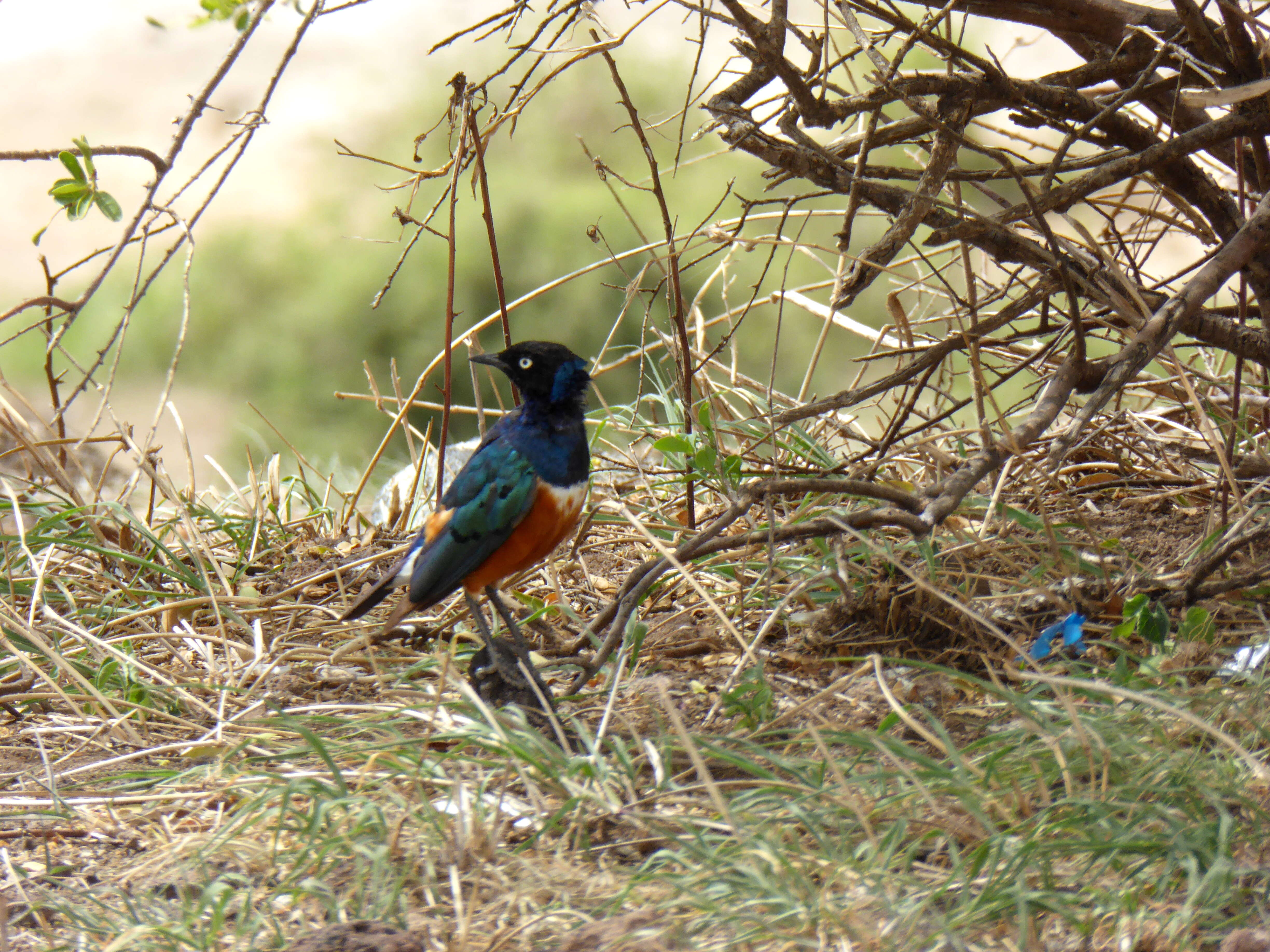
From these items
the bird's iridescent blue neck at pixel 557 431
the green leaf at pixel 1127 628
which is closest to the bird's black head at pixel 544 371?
the bird's iridescent blue neck at pixel 557 431

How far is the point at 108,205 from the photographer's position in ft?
8.25

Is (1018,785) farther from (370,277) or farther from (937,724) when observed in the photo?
(370,277)

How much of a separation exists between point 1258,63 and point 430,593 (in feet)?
7.73

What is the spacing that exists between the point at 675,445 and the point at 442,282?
18.2ft

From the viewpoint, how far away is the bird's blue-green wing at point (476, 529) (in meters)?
2.42

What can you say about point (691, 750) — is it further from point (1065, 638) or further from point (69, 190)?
point (69, 190)

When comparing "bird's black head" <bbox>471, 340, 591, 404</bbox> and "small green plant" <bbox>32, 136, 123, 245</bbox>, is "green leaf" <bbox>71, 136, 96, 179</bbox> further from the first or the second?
"bird's black head" <bbox>471, 340, 591, 404</bbox>

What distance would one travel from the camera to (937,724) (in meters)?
1.76

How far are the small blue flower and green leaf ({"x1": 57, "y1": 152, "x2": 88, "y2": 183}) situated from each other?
245 centimetres

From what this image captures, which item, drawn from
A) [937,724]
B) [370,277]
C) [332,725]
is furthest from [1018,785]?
[370,277]

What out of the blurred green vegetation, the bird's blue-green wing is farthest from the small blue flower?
the blurred green vegetation

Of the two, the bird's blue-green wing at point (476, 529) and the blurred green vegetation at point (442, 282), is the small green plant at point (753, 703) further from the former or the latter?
the blurred green vegetation at point (442, 282)

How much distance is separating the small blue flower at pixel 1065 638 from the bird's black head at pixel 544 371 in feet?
4.07

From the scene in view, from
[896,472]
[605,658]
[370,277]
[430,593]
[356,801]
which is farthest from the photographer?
[370,277]
